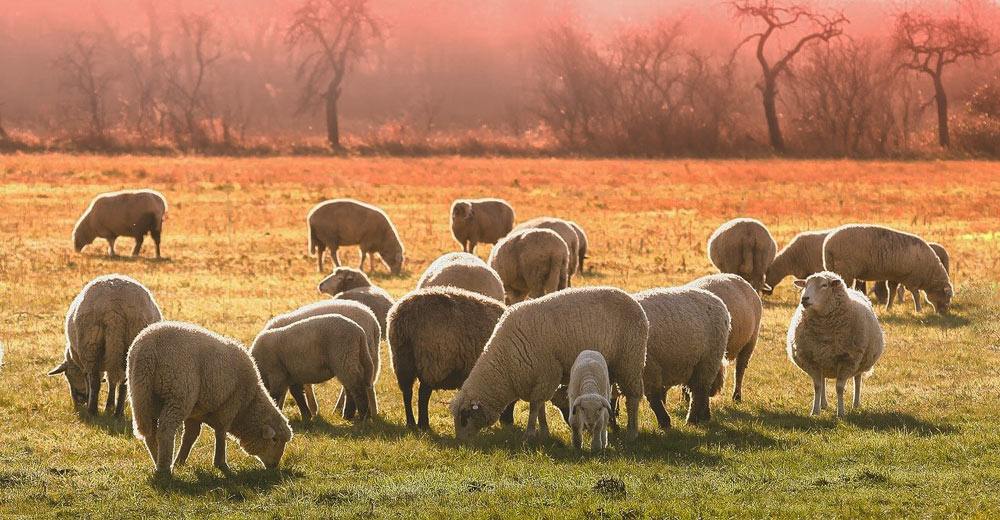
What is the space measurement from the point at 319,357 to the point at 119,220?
1709cm

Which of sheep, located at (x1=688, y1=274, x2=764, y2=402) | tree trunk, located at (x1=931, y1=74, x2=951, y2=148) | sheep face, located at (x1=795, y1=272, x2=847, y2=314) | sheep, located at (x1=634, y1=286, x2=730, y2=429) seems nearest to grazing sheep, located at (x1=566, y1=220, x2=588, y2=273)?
sheep, located at (x1=688, y1=274, x2=764, y2=402)

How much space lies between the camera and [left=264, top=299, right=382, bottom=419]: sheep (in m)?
12.9

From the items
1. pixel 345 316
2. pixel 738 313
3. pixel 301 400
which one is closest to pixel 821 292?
pixel 738 313

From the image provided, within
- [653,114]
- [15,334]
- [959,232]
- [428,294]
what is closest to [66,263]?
[15,334]

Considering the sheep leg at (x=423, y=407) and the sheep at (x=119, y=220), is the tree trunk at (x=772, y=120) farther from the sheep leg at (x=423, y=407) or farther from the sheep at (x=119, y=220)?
the sheep leg at (x=423, y=407)

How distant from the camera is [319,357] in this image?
1202 centimetres

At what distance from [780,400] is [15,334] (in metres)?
11.0

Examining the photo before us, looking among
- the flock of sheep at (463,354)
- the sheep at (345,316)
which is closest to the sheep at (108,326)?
the flock of sheep at (463,354)

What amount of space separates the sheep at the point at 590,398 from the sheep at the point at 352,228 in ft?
50.9

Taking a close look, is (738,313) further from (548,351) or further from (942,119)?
(942,119)

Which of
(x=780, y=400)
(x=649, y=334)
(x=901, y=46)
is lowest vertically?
(x=780, y=400)

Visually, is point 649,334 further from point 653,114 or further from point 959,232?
point 653,114

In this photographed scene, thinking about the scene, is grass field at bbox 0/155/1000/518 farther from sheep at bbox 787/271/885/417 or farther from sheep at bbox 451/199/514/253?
sheep at bbox 451/199/514/253

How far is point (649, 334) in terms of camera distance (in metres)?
11.6
